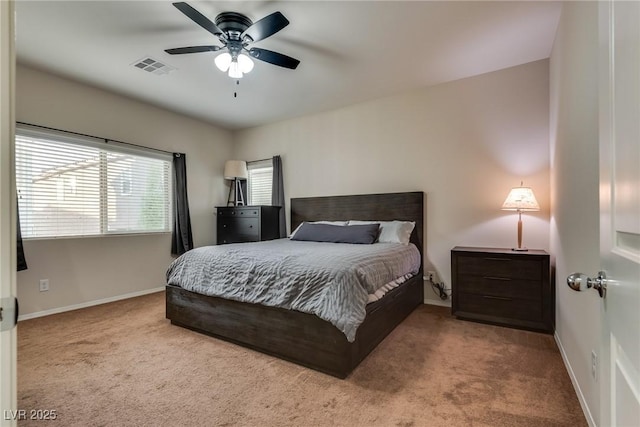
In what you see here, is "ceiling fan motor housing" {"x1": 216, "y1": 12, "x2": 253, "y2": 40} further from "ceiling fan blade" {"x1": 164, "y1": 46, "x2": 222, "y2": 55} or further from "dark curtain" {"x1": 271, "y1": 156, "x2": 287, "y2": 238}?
"dark curtain" {"x1": 271, "y1": 156, "x2": 287, "y2": 238}

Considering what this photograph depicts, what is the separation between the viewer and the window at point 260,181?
5.08 metres

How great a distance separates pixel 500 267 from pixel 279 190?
3.21m

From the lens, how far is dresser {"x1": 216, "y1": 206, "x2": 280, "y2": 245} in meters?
4.39

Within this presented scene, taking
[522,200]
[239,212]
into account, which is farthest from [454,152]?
[239,212]

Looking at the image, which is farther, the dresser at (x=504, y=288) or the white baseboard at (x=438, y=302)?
the white baseboard at (x=438, y=302)

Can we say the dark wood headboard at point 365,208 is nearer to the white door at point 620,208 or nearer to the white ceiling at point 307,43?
the white ceiling at point 307,43

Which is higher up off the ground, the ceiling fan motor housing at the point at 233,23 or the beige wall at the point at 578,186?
the ceiling fan motor housing at the point at 233,23


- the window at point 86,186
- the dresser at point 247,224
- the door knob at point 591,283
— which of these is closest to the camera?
the door knob at point 591,283

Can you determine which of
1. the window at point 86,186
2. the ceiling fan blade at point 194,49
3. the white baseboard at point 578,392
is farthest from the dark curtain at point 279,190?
the white baseboard at point 578,392

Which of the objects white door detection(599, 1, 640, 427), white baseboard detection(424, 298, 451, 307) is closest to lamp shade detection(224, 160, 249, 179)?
white baseboard detection(424, 298, 451, 307)

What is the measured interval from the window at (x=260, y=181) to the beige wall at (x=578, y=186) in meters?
3.85

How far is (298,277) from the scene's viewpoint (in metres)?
2.09

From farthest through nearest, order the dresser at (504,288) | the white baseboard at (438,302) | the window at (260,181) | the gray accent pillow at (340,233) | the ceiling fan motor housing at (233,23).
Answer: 1. the window at (260,181)
2. the white baseboard at (438,302)
3. the gray accent pillow at (340,233)
4. the dresser at (504,288)
5. the ceiling fan motor housing at (233,23)

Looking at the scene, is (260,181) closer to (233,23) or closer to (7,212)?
(233,23)
